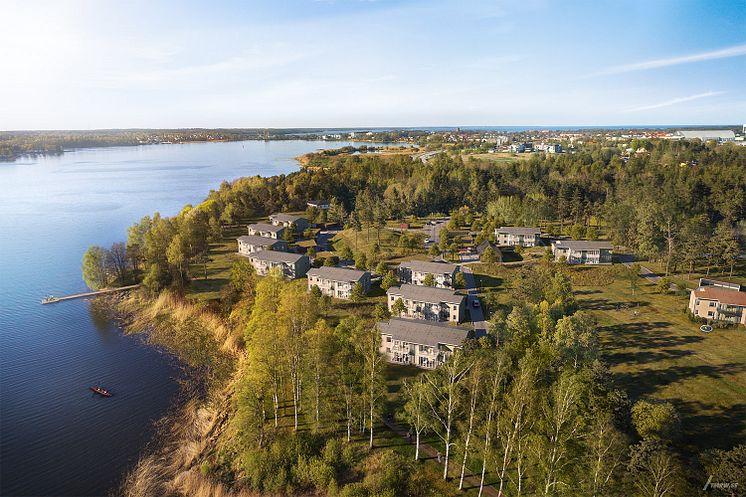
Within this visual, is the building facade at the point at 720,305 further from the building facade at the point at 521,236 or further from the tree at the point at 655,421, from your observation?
the building facade at the point at 521,236

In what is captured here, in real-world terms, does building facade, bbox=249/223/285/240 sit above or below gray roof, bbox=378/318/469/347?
above

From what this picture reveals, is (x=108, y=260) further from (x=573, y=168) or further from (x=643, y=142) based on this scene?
(x=643, y=142)

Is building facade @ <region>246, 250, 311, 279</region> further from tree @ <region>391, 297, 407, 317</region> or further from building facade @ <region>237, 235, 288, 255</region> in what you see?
tree @ <region>391, 297, 407, 317</region>

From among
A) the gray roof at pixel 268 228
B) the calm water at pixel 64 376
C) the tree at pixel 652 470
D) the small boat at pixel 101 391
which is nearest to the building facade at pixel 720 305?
the tree at pixel 652 470

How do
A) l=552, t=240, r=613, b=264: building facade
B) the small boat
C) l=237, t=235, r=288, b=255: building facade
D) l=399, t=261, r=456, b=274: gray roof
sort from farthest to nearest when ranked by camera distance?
l=237, t=235, r=288, b=255: building facade → l=552, t=240, r=613, b=264: building facade → l=399, t=261, r=456, b=274: gray roof → the small boat

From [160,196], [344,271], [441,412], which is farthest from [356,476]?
[160,196]

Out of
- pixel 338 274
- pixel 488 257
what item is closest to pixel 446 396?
pixel 338 274

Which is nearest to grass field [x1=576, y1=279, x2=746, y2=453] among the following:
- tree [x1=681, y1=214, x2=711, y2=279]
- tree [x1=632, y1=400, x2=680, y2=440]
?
tree [x1=632, y1=400, x2=680, y2=440]
